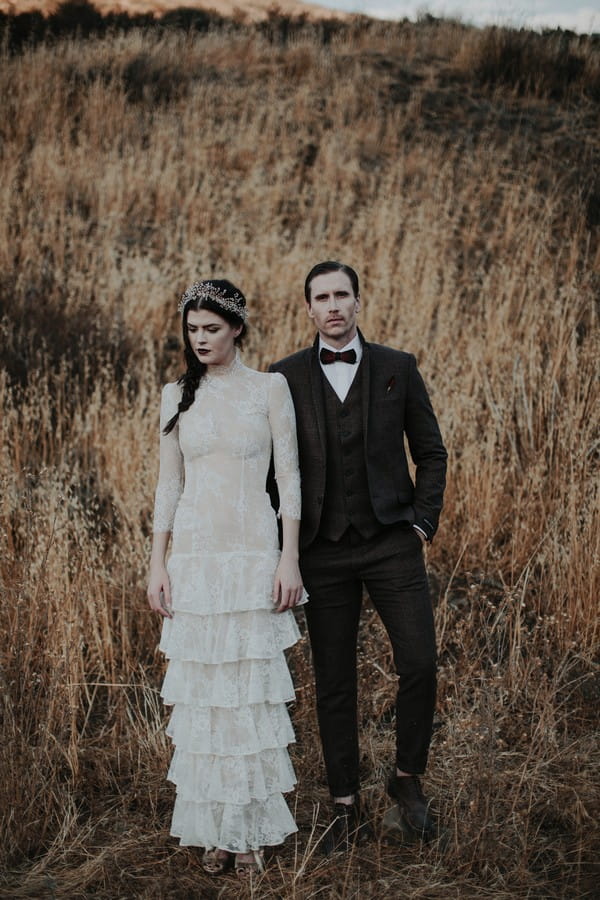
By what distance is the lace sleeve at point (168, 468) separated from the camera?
9.33ft

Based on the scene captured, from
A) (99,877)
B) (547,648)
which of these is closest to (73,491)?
(99,877)

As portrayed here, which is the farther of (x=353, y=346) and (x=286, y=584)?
(x=353, y=346)

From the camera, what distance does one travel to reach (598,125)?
1035cm

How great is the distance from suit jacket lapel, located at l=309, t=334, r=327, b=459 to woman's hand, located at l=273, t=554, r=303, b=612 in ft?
1.43

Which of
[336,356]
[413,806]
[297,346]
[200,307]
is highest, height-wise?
[297,346]

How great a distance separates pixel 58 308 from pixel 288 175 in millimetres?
3985

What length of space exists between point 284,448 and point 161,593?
71 cm

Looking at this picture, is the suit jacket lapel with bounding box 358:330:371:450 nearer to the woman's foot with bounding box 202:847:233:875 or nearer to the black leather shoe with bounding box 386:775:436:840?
the black leather shoe with bounding box 386:775:436:840

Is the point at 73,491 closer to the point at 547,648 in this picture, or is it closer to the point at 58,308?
the point at 58,308

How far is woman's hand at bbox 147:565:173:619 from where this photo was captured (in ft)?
9.11

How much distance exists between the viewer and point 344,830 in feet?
9.52

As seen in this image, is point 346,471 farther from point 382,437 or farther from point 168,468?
point 168,468

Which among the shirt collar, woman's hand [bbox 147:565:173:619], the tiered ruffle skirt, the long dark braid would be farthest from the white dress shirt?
woman's hand [bbox 147:565:173:619]

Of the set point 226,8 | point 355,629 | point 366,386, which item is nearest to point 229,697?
point 355,629
